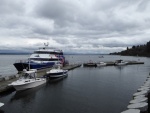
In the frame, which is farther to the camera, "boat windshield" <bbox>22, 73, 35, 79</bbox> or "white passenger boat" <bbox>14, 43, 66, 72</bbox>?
"white passenger boat" <bbox>14, 43, 66, 72</bbox>

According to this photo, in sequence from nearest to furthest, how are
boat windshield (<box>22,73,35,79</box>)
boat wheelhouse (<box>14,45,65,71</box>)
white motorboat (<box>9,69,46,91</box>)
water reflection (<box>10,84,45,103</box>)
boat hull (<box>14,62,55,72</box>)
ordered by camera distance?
water reflection (<box>10,84,45,103</box>) < white motorboat (<box>9,69,46,91</box>) < boat windshield (<box>22,73,35,79</box>) < boat hull (<box>14,62,55,72</box>) < boat wheelhouse (<box>14,45,65,71</box>)

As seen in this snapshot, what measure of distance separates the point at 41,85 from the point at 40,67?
59.9 feet

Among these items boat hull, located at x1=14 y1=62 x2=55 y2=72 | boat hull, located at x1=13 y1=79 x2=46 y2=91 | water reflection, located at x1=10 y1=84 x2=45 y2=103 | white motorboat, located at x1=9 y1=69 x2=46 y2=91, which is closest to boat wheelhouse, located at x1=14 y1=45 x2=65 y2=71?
boat hull, located at x1=14 y1=62 x2=55 y2=72

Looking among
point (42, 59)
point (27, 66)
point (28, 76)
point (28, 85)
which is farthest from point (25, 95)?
point (42, 59)

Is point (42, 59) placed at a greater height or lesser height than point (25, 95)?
greater

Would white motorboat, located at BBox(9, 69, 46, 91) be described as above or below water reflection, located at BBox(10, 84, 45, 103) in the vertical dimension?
above

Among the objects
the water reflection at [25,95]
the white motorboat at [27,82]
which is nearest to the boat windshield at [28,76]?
the white motorboat at [27,82]

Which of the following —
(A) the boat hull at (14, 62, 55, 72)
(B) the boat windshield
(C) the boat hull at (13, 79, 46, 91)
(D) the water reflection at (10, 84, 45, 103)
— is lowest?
(D) the water reflection at (10, 84, 45, 103)

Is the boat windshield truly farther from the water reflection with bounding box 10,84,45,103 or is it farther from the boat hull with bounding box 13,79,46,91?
the water reflection with bounding box 10,84,45,103

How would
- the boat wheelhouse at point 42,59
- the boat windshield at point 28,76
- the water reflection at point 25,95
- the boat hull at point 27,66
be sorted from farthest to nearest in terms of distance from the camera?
the boat wheelhouse at point 42,59 → the boat hull at point 27,66 → the boat windshield at point 28,76 → the water reflection at point 25,95

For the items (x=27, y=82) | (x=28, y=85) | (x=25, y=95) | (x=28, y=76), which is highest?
(x=28, y=76)

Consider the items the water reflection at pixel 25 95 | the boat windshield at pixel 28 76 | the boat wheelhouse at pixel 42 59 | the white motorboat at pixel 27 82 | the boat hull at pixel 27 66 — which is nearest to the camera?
the water reflection at pixel 25 95

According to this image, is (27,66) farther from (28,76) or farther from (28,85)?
(28,85)

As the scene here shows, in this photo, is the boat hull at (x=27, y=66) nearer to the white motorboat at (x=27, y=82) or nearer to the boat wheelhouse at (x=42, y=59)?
the boat wheelhouse at (x=42, y=59)
